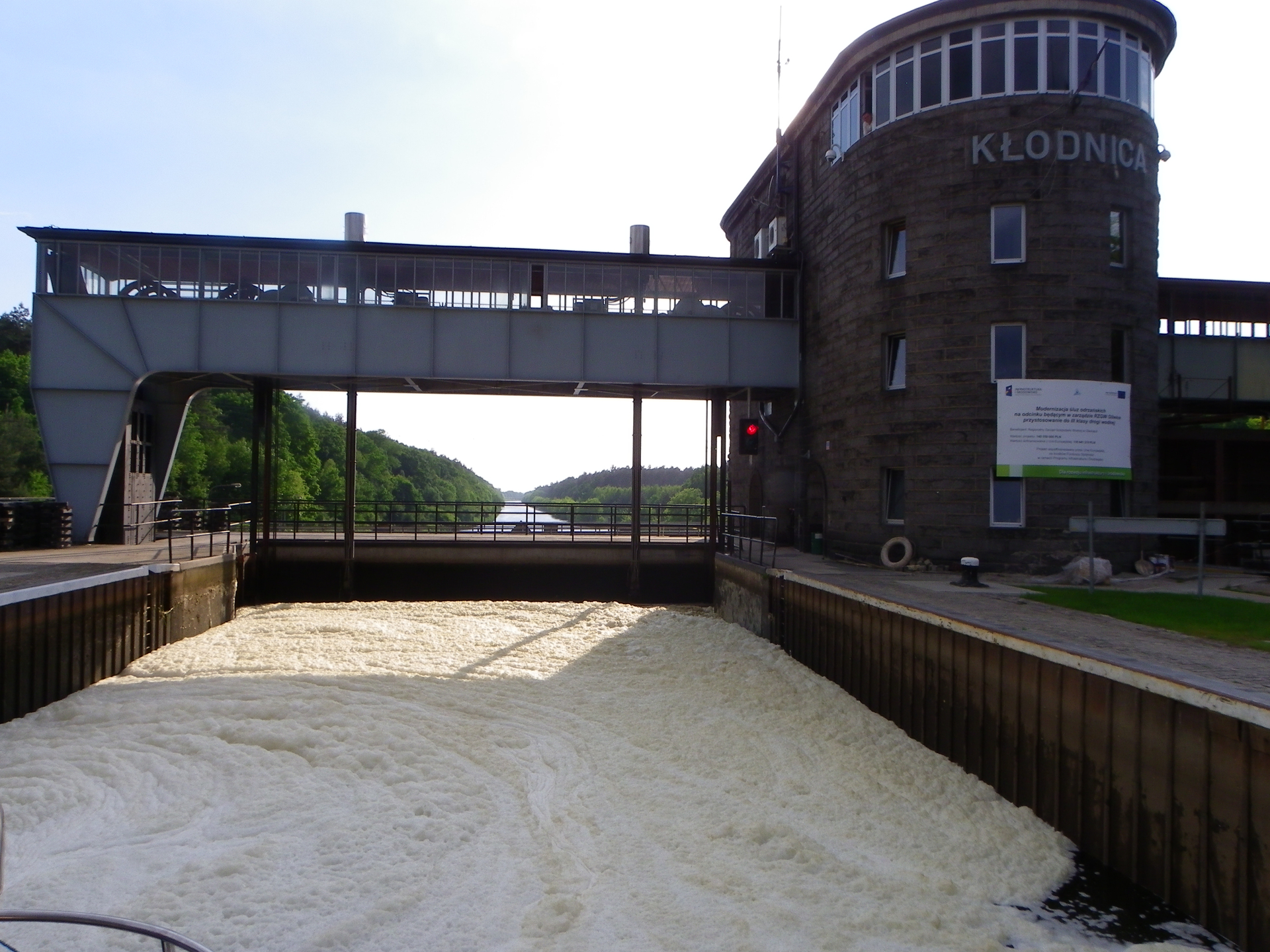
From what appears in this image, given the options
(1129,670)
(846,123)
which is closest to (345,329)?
(846,123)

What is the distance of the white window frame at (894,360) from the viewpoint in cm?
1878

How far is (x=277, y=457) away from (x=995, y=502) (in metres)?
40.5

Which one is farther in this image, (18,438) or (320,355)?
(18,438)

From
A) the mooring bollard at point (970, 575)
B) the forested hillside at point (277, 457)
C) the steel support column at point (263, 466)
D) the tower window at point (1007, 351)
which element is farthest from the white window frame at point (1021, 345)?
the forested hillside at point (277, 457)

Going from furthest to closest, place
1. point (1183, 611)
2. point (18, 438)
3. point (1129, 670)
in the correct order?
1. point (18, 438)
2. point (1183, 611)
3. point (1129, 670)

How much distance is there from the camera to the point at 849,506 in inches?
775

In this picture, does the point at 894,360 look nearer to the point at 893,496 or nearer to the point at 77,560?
the point at 893,496

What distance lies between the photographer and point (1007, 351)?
17.2 m

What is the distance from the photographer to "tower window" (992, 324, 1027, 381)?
17.1 metres

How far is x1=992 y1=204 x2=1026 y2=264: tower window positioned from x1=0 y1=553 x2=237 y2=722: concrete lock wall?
1712 cm

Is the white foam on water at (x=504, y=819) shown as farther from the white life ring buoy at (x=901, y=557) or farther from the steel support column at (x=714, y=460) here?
the steel support column at (x=714, y=460)

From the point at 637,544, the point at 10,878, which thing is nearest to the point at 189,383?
the point at 637,544

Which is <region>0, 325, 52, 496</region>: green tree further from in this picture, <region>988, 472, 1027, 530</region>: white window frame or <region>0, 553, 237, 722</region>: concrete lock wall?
<region>988, 472, 1027, 530</region>: white window frame

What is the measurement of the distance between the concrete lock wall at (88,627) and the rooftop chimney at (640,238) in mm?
14748
